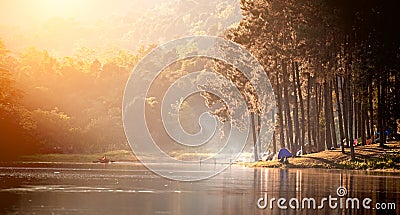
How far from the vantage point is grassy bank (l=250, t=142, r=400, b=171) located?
195 feet

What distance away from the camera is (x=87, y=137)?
432ft

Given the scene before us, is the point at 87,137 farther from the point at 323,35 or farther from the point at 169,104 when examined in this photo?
the point at 323,35

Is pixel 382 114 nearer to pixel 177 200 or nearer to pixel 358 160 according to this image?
pixel 358 160

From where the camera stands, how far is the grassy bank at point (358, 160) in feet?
195

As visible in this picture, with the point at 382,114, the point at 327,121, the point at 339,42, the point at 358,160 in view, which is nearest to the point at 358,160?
the point at 358,160

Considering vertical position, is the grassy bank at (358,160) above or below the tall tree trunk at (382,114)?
below

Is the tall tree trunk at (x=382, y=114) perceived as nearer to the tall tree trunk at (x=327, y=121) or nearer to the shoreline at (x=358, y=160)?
the shoreline at (x=358, y=160)

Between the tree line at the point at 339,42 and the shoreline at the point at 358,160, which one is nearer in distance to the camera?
the shoreline at the point at 358,160

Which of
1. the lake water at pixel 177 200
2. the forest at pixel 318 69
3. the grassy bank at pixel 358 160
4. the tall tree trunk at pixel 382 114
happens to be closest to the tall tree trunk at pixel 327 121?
the forest at pixel 318 69

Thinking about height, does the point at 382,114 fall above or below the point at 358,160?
above

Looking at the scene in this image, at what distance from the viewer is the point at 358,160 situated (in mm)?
61875

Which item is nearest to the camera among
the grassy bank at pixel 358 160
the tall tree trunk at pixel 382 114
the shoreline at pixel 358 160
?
the shoreline at pixel 358 160

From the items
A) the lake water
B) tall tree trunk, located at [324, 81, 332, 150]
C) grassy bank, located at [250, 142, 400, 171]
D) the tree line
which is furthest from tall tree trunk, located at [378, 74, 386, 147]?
the lake water

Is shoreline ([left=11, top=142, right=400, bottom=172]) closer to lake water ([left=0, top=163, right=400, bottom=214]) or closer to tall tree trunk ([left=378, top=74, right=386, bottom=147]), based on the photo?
tall tree trunk ([left=378, top=74, right=386, bottom=147])
